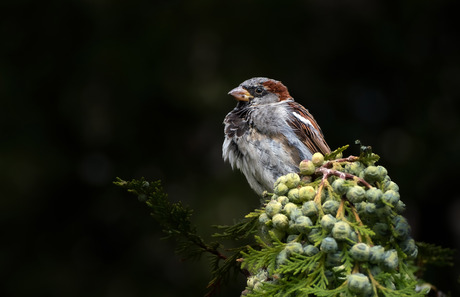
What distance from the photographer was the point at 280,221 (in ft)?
3.61

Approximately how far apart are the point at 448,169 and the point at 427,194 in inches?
8.3

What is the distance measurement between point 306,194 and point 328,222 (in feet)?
0.36

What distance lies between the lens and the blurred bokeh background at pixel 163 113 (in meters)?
3.76

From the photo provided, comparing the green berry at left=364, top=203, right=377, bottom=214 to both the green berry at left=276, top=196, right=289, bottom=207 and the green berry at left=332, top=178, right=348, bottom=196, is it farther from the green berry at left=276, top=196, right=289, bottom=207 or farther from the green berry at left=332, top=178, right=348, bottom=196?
the green berry at left=276, top=196, right=289, bottom=207

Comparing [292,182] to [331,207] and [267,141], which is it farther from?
[267,141]

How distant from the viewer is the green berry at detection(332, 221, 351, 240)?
1.01 metres

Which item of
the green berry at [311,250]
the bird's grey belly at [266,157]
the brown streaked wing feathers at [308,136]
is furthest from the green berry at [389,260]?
the brown streaked wing feathers at [308,136]

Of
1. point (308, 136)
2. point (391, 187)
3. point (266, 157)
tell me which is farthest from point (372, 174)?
point (308, 136)

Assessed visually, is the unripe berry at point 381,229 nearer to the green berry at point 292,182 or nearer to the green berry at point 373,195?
the green berry at point 373,195

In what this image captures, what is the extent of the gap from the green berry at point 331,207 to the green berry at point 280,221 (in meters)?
0.08

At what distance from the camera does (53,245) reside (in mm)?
3844

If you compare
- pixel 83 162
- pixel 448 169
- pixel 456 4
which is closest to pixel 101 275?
pixel 83 162

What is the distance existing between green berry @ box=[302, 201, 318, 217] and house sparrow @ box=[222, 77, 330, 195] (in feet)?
3.29

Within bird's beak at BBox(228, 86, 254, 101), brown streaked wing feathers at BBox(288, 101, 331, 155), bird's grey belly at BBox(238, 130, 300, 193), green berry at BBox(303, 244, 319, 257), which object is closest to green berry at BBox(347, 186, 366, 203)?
green berry at BBox(303, 244, 319, 257)
